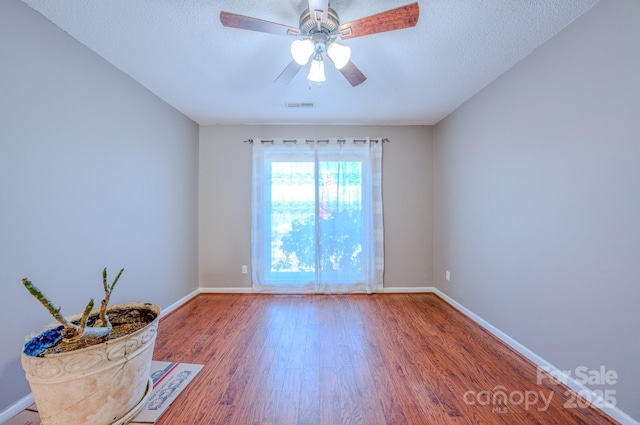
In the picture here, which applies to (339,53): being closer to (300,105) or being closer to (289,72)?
(289,72)

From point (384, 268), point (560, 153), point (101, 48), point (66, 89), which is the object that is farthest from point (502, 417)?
point (101, 48)

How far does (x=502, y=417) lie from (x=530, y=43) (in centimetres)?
257

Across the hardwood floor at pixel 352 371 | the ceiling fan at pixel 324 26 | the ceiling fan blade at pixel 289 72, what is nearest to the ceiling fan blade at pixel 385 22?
the ceiling fan at pixel 324 26

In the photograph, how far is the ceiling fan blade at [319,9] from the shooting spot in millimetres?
1232

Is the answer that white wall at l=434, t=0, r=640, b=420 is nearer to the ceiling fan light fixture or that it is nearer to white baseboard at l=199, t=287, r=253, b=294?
the ceiling fan light fixture

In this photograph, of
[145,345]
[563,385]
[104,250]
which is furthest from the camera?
[104,250]

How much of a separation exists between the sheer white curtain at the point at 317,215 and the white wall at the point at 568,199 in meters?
1.30

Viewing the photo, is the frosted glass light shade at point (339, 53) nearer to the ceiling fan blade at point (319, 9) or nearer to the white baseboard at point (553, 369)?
the ceiling fan blade at point (319, 9)

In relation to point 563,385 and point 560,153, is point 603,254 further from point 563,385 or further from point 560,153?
point 563,385

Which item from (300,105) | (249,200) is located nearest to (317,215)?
(249,200)

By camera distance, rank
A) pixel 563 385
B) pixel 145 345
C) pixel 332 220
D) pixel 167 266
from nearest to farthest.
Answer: pixel 145 345 < pixel 563 385 < pixel 167 266 < pixel 332 220

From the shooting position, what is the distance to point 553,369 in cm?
167

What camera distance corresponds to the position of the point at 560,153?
5.43 ft

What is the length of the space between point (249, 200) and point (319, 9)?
8.40 ft
